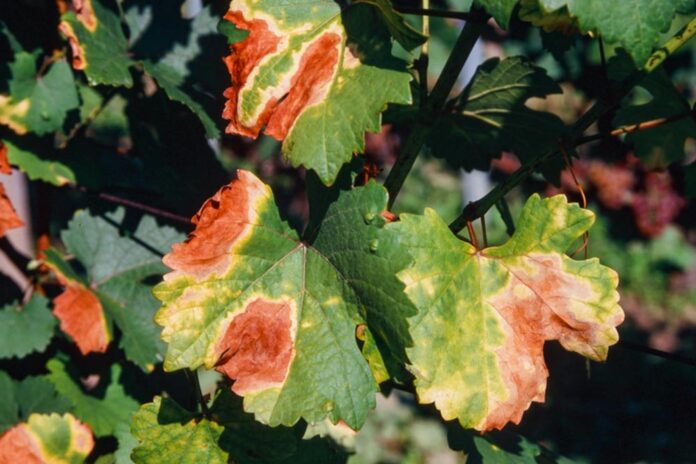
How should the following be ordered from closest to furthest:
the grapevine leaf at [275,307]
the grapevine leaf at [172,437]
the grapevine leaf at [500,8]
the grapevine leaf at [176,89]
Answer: the grapevine leaf at [500,8]
the grapevine leaf at [275,307]
the grapevine leaf at [172,437]
the grapevine leaf at [176,89]

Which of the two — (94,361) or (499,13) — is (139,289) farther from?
(499,13)

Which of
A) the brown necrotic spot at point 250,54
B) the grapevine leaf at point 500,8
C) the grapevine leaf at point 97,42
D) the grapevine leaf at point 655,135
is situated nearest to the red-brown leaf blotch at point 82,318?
the grapevine leaf at point 97,42

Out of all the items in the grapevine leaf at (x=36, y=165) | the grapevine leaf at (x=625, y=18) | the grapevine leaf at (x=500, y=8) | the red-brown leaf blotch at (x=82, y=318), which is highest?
the grapevine leaf at (x=625, y=18)

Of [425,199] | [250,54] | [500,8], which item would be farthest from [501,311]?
[425,199]

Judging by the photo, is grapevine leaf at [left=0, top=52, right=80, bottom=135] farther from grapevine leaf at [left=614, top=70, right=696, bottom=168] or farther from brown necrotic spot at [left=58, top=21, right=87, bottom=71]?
grapevine leaf at [left=614, top=70, right=696, bottom=168]

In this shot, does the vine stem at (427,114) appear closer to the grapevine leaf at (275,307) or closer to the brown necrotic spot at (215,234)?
the grapevine leaf at (275,307)

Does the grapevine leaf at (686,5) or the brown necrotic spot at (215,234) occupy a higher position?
the grapevine leaf at (686,5)

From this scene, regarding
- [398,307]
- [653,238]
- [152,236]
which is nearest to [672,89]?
[398,307]
